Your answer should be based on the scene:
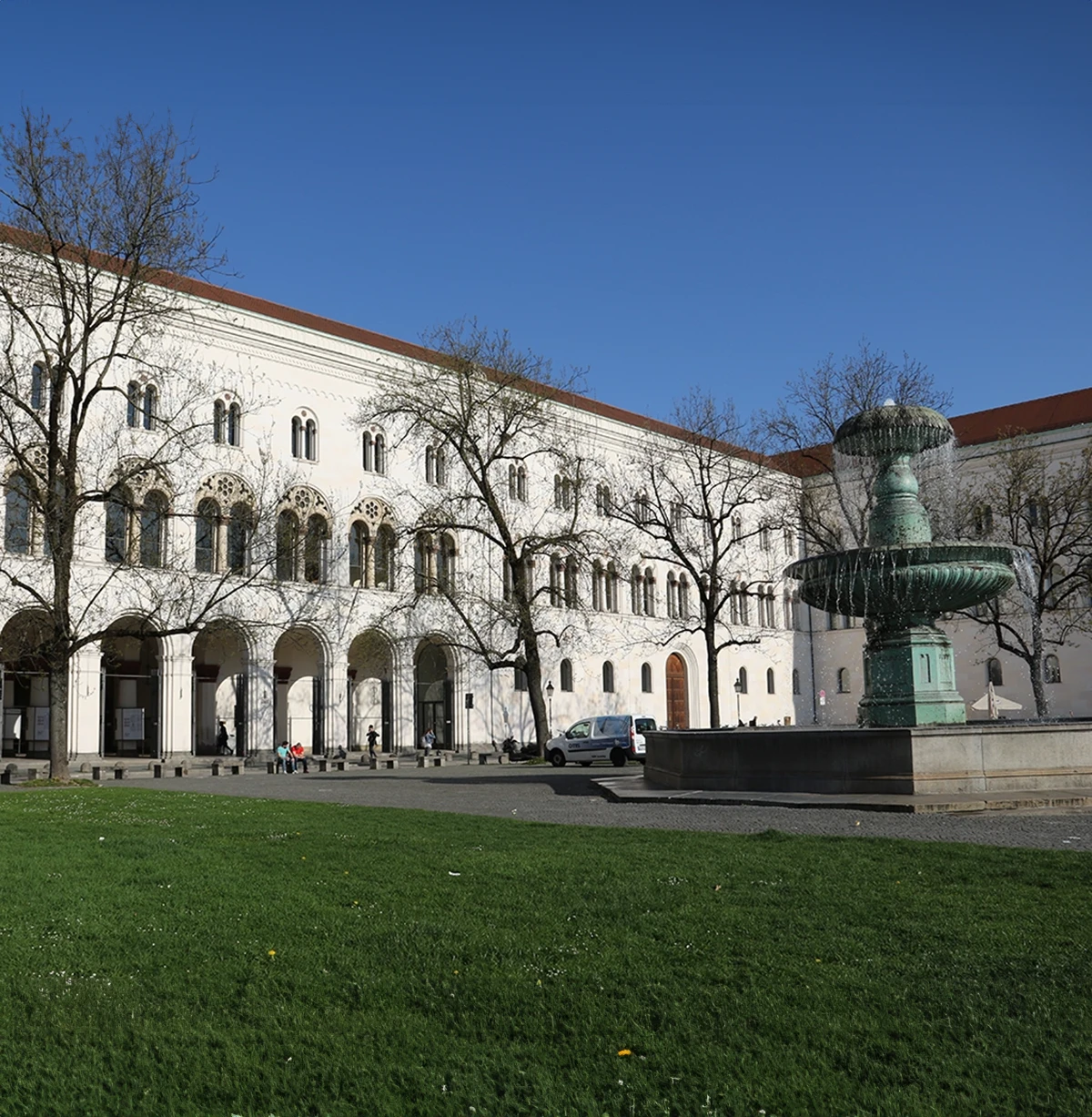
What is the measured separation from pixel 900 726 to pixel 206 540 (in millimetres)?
28715

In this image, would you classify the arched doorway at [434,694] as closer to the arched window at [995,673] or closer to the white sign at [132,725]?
the white sign at [132,725]

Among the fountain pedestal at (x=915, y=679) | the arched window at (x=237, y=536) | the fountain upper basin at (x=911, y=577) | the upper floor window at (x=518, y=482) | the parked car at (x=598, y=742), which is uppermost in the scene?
the upper floor window at (x=518, y=482)

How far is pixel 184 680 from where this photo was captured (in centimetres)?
3925

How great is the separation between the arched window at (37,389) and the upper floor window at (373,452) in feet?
42.3

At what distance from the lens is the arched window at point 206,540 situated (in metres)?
40.2

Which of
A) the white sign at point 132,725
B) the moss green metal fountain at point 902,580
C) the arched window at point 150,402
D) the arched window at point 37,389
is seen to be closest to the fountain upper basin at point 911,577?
the moss green metal fountain at point 902,580

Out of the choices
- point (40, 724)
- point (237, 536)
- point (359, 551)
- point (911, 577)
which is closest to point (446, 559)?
point (359, 551)

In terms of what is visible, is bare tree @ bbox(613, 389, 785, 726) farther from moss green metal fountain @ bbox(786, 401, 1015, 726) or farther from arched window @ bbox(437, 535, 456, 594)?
moss green metal fountain @ bbox(786, 401, 1015, 726)

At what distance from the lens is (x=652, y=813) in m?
15.4

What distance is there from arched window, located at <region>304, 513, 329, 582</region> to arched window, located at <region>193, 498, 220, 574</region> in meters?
3.49

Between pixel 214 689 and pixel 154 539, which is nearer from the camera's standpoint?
pixel 154 539

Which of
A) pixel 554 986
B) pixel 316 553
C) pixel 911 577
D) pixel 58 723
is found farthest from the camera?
pixel 316 553

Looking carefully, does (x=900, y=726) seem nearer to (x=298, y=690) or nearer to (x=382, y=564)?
(x=382, y=564)

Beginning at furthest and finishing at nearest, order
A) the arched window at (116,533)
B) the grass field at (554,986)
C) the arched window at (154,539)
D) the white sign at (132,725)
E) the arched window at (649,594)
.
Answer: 1. the arched window at (649,594)
2. the white sign at (132,725)
3. the arched window at (116,533)
4. the arched window at (154,539)
5. the grass field at (554,986)
